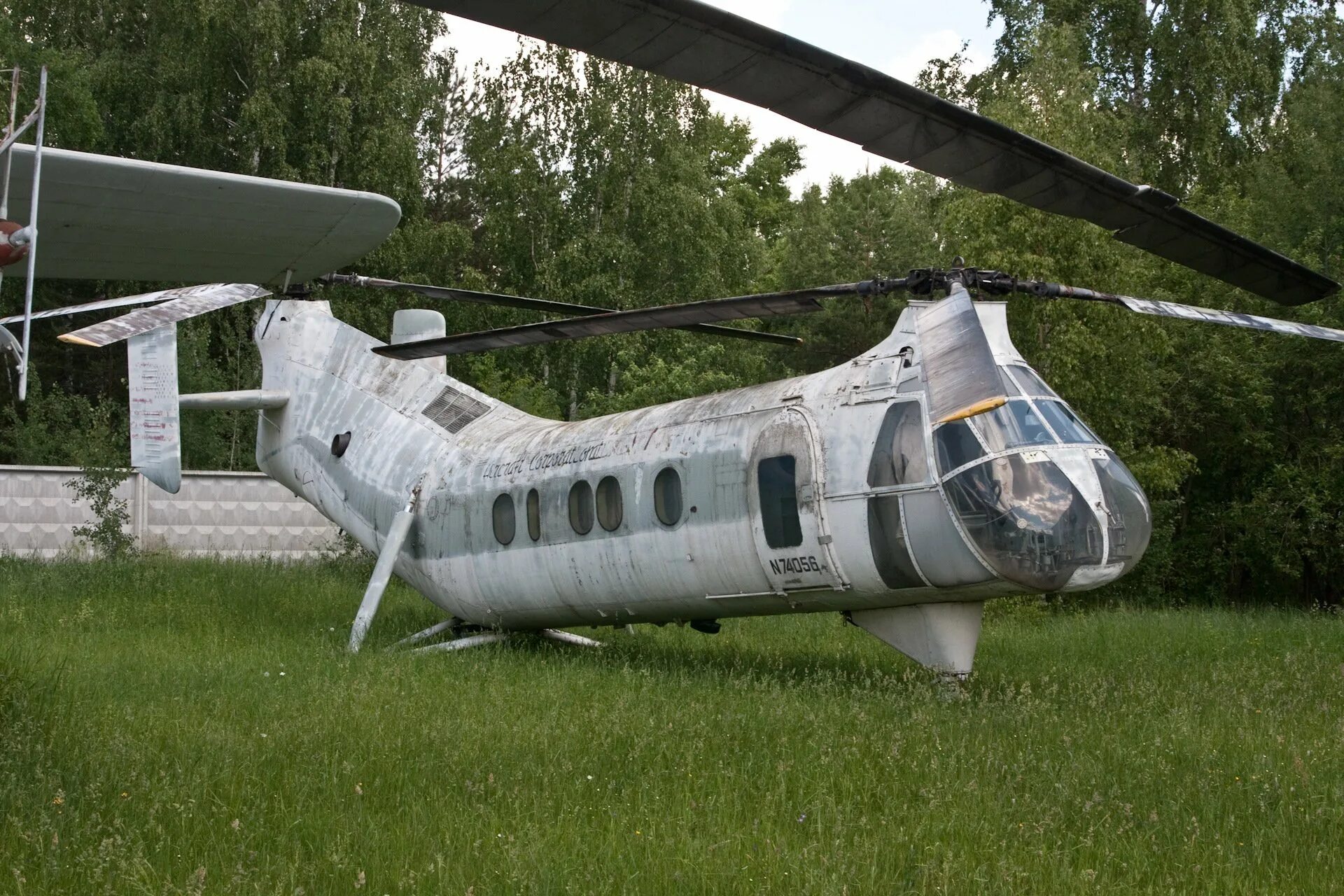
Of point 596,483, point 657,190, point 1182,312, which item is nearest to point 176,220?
point 596,483

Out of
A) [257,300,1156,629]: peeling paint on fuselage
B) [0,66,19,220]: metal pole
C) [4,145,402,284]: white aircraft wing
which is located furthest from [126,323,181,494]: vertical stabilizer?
[0,66,19,220]: metal pole

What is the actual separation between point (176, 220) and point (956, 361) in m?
5.53

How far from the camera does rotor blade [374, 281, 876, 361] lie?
9.54m

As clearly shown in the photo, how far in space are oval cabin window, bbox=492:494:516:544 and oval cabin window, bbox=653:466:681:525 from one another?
6.25ft

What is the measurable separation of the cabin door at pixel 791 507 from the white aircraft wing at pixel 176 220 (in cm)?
385

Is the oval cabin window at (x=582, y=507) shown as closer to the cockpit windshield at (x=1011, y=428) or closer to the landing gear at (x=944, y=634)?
the landing gear at (x=944, y=634)

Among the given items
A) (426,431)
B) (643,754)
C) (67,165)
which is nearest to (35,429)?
(426,431)

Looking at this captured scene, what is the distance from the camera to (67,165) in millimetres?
7969

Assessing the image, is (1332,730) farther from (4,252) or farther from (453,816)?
(4,252)

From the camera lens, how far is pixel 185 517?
84.9ft

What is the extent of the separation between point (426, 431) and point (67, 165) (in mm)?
6274

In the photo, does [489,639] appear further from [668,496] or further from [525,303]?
[525,303]

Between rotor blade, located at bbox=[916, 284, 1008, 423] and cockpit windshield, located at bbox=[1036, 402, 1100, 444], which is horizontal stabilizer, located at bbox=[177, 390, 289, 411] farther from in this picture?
cockpit windshield, located at bbox=[1036, 402, 1100, 444]

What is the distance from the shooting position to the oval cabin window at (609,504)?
11578mm
